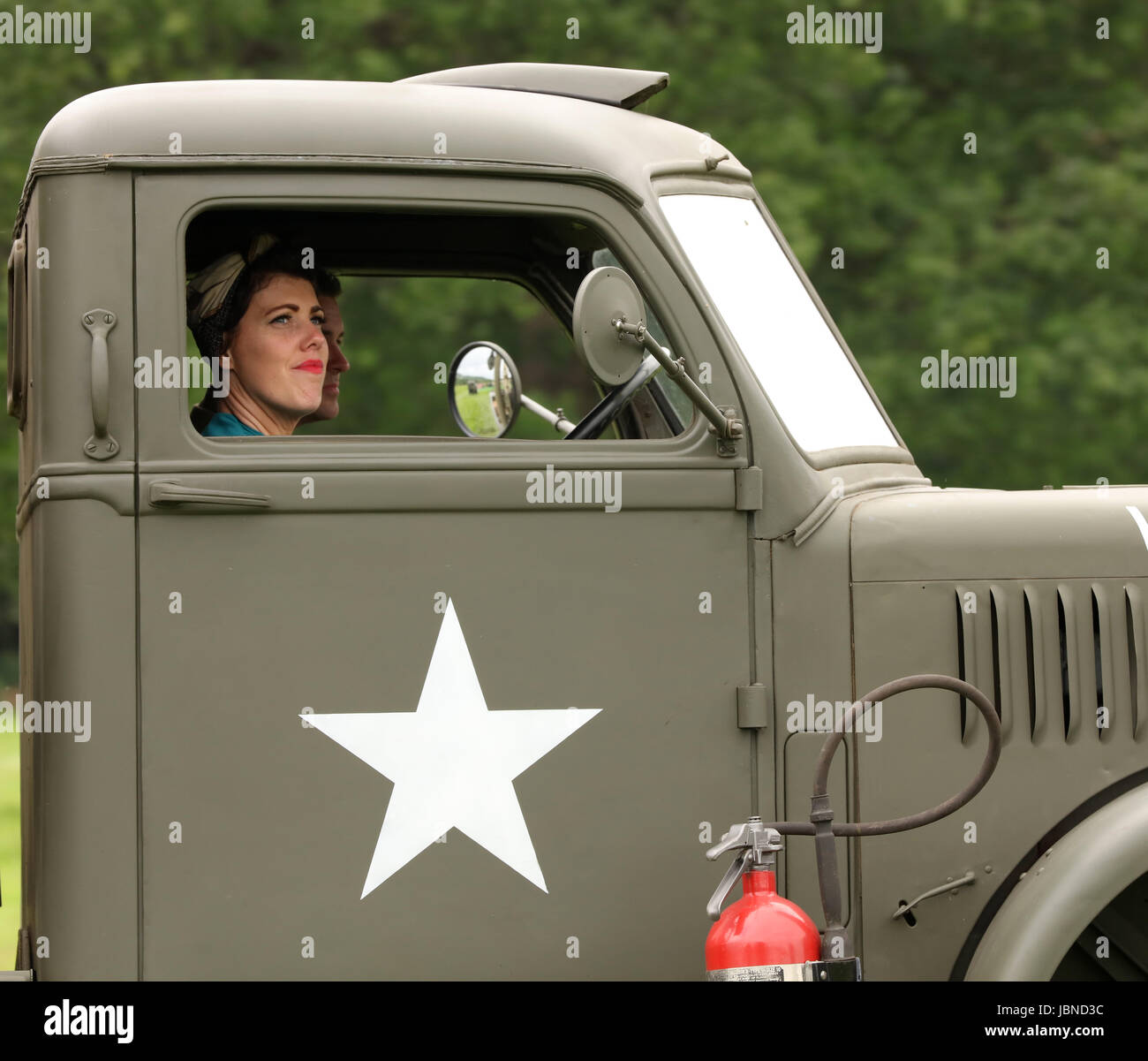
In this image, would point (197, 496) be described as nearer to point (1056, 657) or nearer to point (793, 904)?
point (793, 904)

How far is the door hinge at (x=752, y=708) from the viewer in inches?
139

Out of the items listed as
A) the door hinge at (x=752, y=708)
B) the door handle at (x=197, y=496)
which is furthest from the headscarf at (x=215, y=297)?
the door hinge at (x=752, y=708)

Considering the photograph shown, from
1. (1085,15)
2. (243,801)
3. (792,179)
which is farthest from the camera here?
(1085,15)

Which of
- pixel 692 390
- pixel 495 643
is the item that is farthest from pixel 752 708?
pixel 692 390

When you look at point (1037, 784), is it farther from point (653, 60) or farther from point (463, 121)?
point (653, 60)

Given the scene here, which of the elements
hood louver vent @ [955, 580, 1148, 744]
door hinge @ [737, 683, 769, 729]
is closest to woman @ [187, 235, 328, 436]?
door hinge @ [737, 683, 769, 729]

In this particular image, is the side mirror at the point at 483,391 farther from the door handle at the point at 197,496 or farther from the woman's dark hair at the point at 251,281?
the door handle at the point at 197,496

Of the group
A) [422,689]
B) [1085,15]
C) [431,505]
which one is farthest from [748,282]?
[1085,15]

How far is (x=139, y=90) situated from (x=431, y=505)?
108cm

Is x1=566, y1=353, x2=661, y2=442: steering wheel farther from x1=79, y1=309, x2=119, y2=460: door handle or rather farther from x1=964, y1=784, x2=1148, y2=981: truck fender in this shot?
x1=964, y1=784, x2=1148, y2=981: truck fender

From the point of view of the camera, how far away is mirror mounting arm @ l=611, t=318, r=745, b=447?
131 inches

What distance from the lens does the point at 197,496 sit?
11.2 feet

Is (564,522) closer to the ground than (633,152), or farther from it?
closer to the ground

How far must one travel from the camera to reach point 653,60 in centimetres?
1177
